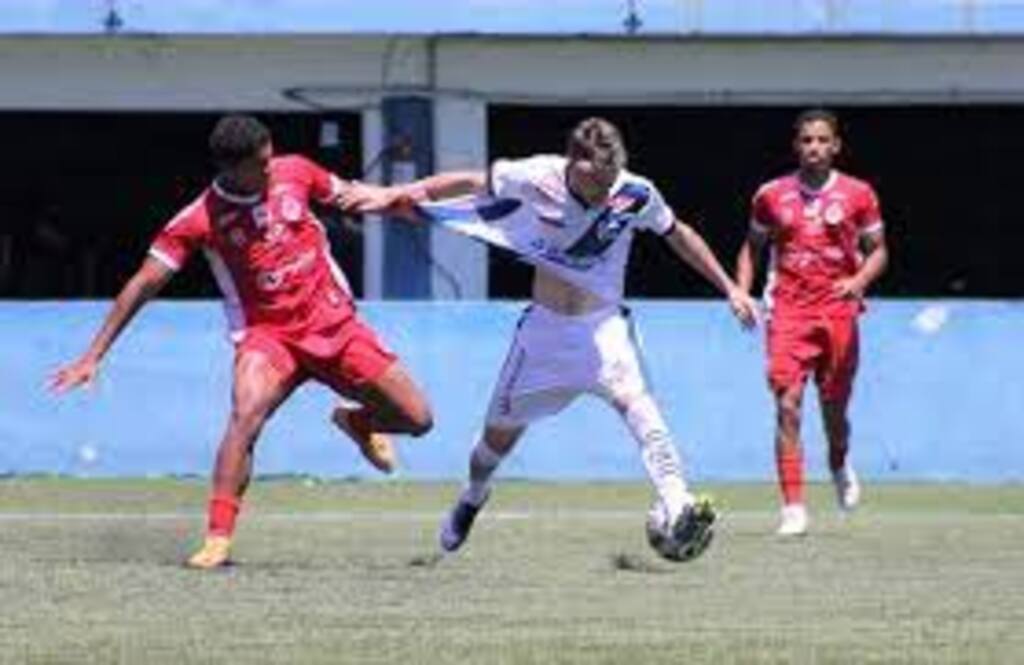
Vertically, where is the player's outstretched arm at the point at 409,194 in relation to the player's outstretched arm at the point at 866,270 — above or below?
above

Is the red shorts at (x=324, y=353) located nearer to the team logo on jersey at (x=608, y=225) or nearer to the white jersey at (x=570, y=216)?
the white jersey at (x=570, y=216)

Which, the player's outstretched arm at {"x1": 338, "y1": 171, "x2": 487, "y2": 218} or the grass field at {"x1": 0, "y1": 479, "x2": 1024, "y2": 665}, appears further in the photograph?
the player's outstretched arm at {"x1": 338, "y1": 171, "x2": 487, "y2": 218}

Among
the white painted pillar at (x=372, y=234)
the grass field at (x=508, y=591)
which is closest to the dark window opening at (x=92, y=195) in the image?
the white painted pillar at (x=372, y=234)

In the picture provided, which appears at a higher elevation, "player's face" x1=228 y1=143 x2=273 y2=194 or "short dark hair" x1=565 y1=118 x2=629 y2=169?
"short dark hair" x1=565 y1=118 x2=629 y2=169

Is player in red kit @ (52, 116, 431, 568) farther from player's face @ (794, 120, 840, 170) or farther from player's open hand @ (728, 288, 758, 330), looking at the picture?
player's face @ (794, 120, 840, 170)

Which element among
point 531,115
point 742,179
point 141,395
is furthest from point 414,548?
point 742,179

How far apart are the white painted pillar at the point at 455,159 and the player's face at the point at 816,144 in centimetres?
1143

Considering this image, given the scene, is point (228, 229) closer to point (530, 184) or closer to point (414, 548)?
point (530, 184)

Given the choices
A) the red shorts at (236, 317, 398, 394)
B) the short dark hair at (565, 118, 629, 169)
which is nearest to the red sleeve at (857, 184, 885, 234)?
the short dark hair at (565, 118, 629, 169)

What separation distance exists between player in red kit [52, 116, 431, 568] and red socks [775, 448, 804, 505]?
2.73m

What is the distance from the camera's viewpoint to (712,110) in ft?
90.8

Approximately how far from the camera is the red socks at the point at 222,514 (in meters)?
11.5

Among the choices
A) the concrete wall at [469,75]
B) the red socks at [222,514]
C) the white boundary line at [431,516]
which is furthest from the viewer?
the concrete wall at [469,75]

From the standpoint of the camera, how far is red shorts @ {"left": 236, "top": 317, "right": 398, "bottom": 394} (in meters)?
11.9
